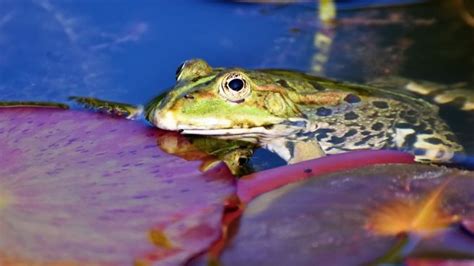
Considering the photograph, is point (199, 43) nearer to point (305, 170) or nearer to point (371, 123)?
point (371, 123)

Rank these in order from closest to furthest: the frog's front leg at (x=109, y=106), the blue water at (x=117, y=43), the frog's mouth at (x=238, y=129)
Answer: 1. the frog's mouth at (x=238, y=129)
2. the frog's front leg at (x=109, y=106)
3. the blue water at (x=117, y=43)

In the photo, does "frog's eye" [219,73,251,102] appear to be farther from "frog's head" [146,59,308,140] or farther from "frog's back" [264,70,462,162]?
"frog's back" [264,70,462,162]

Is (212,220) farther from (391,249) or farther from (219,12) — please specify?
(219,12)

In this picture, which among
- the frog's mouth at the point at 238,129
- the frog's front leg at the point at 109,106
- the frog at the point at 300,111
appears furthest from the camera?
the frog's front leg at the point at 109,106

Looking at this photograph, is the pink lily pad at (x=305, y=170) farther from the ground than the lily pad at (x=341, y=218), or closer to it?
farther from the ground

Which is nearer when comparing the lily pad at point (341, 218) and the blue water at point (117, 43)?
the lily pad at point (341, 218)

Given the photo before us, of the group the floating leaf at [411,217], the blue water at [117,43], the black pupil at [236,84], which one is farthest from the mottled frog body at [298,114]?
the floating leaf at [411,217]

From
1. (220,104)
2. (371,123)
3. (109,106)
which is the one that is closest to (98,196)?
(220,104)

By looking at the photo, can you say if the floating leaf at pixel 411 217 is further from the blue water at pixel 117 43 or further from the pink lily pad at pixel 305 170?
the blue water at pixel 117 43
